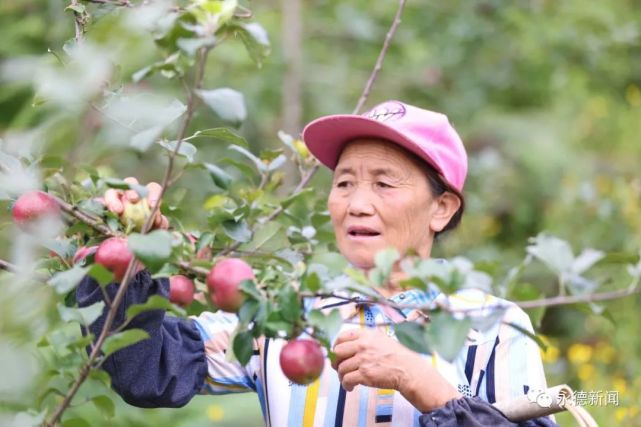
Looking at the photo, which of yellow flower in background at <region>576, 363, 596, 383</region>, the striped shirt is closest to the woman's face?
the striped shirt

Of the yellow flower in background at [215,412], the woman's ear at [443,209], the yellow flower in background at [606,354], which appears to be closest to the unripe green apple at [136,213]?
the woman's ear at [443,209]

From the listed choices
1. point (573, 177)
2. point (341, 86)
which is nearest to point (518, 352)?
point (341, 86)

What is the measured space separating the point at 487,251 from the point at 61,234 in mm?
3513

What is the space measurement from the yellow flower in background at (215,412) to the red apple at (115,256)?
1.82 meters

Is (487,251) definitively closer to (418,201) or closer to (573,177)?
(573,177)

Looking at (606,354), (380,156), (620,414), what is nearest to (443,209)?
(380,156)

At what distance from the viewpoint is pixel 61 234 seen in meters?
1.55

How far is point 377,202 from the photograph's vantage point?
6.08ft

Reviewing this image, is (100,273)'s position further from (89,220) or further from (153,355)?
(153,355)

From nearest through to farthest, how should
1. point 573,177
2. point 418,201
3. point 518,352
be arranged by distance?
point 518,352 < point 418,201 < point 573,177

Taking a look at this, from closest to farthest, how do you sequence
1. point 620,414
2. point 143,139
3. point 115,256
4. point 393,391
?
point 143,139 < point 115,256 < point 393,391 < point 620,414

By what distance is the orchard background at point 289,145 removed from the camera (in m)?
1.20

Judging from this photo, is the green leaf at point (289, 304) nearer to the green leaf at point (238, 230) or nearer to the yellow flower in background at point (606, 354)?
the green leaf at point (238, 230)

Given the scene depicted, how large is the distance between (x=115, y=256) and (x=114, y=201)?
0.14m
